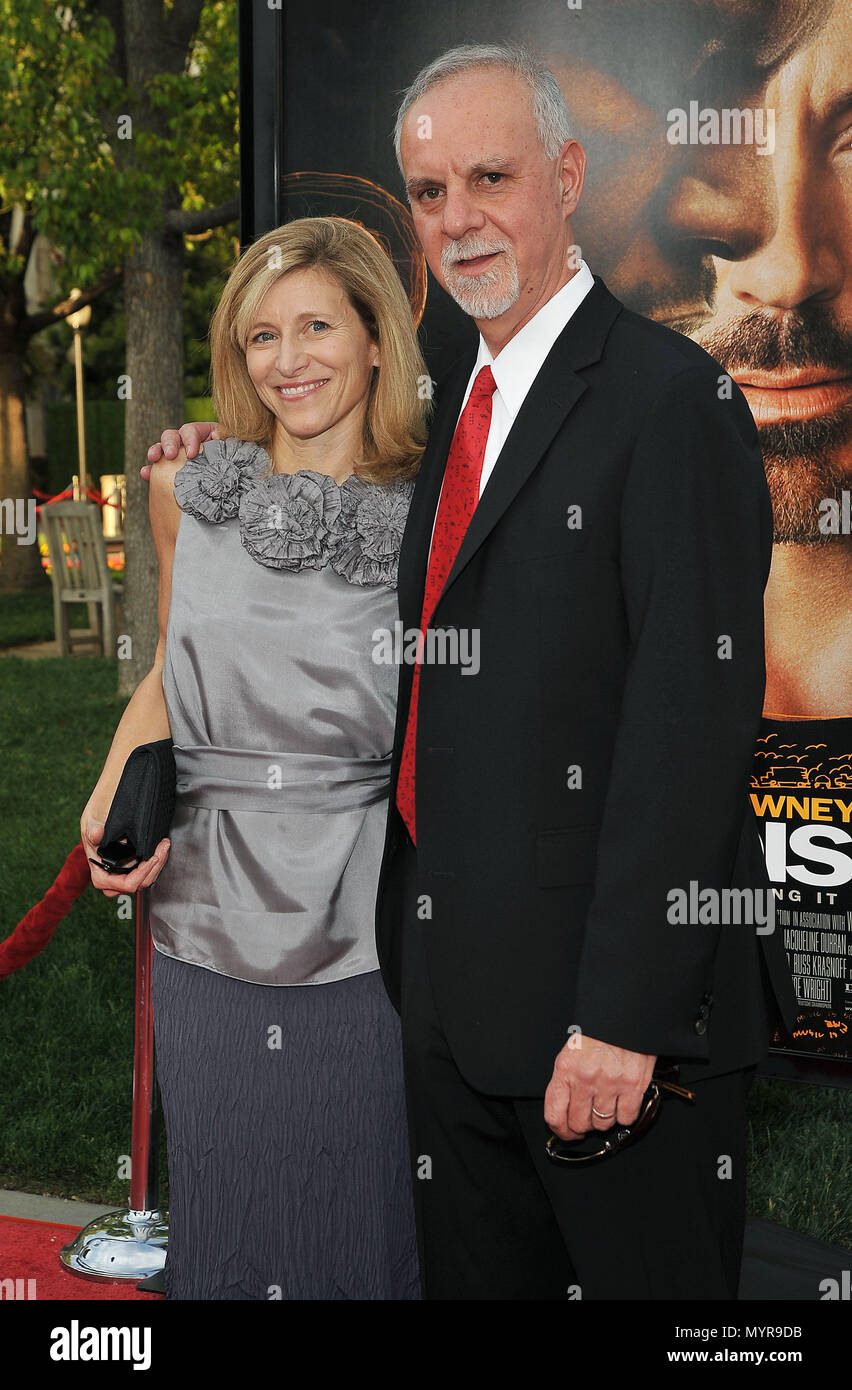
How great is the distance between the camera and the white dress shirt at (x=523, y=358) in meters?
2.16

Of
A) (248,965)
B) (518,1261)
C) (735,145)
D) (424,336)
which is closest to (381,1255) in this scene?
(518,1261)

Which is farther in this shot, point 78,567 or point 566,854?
point 78,567

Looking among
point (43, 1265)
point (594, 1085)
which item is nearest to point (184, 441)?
point (594, 1085)

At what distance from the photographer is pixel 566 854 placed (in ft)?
6.63

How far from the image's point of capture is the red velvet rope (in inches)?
136

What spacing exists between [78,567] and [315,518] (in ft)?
34.8

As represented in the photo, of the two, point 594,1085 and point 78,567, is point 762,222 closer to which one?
point 594,1085

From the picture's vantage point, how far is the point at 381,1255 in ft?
8.37

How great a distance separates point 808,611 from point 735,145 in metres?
1.00

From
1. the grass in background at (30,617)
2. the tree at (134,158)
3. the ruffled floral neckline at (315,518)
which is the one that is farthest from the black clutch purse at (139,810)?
the grass in background at (30,617)

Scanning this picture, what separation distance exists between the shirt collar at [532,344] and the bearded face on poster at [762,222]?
952 millimetres

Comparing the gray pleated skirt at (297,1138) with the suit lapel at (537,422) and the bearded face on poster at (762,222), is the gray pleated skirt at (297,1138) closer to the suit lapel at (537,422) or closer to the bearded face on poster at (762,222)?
the suit lapel at (537,422)

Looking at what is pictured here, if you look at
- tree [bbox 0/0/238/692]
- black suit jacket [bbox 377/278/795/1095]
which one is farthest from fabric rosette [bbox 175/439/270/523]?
tree [bbox 0/0/238/692]

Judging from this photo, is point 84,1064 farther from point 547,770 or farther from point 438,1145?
point 547,770
